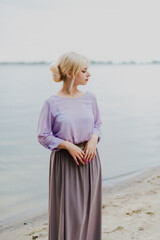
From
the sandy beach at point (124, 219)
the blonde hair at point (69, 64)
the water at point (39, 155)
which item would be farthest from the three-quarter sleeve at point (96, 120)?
the water at point (39, 155)

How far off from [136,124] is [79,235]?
9.43m

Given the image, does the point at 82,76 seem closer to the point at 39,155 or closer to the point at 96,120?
the point at 96,120

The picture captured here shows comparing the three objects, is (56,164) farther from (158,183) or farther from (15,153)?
(15,153)

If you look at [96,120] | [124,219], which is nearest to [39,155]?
→ [124,219]

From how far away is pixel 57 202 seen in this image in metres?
2.60

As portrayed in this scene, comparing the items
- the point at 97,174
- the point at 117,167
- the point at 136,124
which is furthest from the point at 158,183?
the point at 136,124

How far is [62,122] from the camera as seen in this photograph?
8.00 ft

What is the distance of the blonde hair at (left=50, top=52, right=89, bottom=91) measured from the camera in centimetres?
243

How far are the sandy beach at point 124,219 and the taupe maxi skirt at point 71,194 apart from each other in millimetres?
803

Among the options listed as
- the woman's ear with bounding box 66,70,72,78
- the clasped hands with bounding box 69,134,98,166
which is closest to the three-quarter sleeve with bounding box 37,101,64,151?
the clasped hands with bounding box 69,134,98,166

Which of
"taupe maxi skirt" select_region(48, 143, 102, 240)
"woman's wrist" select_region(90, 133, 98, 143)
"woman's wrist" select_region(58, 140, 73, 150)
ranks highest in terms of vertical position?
"woman's wrist" select_region(90, 133, 98, 143)

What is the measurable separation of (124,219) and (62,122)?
170 centimetres

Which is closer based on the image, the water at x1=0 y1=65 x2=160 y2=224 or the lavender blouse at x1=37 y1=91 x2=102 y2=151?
the lavender blouse at x1=37 y1=91 x2=102 y2=151

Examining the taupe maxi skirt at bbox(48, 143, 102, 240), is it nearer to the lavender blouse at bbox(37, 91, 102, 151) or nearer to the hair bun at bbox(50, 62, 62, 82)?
the lavender blouse at bbox(37, 91, 102, 151)
